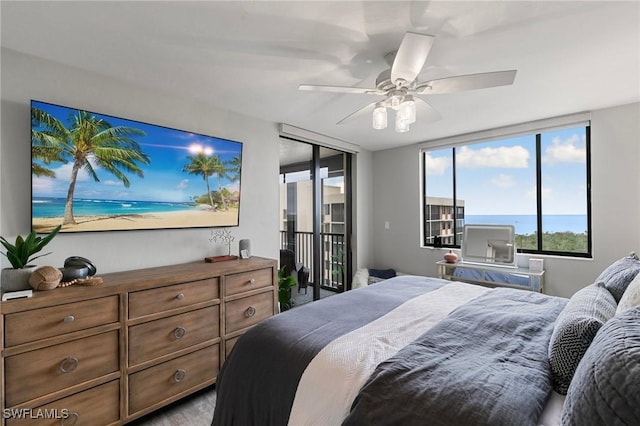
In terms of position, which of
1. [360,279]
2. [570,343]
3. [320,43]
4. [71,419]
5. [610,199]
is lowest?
[71,419]

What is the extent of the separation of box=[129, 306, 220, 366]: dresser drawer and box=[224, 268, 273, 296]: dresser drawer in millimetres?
182

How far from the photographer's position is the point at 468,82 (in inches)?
64.2

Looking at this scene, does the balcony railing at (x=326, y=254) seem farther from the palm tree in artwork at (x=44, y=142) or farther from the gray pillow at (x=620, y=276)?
the gray pillow at (x=620, y=276)

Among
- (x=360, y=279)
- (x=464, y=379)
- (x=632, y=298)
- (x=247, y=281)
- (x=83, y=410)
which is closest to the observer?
(x=464, y=379)

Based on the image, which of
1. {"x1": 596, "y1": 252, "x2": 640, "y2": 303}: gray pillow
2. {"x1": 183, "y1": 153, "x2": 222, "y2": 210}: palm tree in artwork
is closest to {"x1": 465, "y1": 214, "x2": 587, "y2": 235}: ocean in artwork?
{"x1": 596, "y1": 252, "x2": 640, "y2": 303}: gray pillow

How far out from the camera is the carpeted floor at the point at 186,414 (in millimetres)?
1910

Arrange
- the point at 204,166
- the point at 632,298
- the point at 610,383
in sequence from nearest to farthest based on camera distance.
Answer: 1. the point at 610,383
2. the point at 632,298
3. the point at 204,166

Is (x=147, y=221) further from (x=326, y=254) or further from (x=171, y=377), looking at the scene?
(x=326, y=254)

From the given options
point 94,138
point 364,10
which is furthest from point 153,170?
point 364,10

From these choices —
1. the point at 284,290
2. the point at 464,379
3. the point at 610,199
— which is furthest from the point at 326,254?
the point at 464,379

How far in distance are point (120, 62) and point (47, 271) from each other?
1.37 meters

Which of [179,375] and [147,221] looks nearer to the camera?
[179,375]

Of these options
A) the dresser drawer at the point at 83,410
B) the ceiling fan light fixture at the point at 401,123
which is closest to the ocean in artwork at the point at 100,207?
the dresser drawer at the point at 83,410

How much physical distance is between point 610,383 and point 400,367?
58 cm
